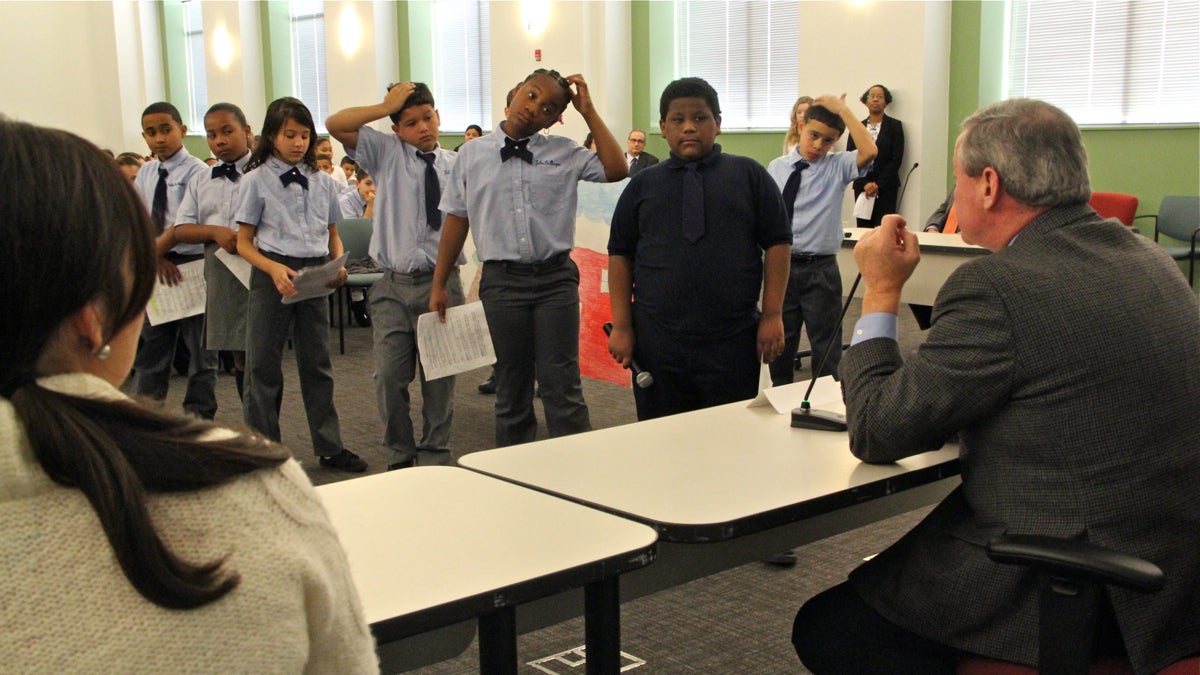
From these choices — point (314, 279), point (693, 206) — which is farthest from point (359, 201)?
point (693, 206)

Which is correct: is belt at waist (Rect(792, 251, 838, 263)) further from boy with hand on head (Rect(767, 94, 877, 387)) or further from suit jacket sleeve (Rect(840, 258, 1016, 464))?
suit jacket sleeve (Rect(840, 258, 1016, 464))

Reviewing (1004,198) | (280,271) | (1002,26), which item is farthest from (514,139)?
(1002,26)

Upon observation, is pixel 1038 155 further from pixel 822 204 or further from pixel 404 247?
pixel 822 204

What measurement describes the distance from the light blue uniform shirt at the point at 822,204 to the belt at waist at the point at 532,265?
127 centimetres

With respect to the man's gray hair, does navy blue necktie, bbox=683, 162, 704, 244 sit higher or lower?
lower

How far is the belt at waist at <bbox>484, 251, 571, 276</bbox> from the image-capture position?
346cm

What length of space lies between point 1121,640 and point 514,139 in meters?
2.47

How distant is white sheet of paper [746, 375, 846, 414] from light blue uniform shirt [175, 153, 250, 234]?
268 cm

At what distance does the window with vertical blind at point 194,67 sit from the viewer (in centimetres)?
1612

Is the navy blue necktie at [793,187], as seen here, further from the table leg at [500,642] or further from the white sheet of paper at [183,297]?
the table leg at [500,642]

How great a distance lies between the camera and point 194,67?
16375 millimetres

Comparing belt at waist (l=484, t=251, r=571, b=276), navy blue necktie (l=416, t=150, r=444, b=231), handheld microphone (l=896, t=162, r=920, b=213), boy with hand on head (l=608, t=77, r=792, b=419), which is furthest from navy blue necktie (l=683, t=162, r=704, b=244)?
handheld microphone (l=896, t=162, r=920, b=213)

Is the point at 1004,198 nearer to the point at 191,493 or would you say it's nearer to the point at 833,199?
the point at 191,493

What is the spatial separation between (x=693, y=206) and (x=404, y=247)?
1242mm
